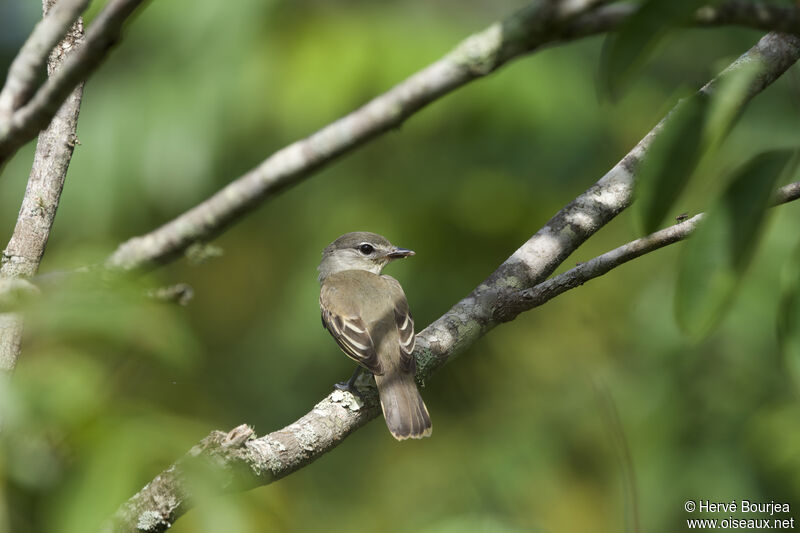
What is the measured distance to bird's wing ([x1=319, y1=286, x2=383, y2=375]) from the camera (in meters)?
4.29

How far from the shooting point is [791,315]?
4.64 ft

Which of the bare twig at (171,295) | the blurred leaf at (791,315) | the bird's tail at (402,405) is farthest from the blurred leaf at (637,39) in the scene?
the bird's tail at (402,405)

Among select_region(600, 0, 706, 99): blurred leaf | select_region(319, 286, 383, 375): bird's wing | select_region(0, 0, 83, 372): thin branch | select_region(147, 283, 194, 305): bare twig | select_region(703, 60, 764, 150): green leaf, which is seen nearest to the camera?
select_region(600, 0, 706, 99): blurred leaf

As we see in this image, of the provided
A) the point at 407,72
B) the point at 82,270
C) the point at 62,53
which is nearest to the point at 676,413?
the point at 407,72

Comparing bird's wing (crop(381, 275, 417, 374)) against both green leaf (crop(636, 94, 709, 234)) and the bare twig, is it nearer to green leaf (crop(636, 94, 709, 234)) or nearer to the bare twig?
the bare twig

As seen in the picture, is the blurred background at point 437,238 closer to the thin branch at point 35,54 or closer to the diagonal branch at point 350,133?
the diagonal branch at point 350,133

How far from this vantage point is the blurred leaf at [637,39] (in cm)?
130

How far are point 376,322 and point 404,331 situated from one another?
0.53 meters

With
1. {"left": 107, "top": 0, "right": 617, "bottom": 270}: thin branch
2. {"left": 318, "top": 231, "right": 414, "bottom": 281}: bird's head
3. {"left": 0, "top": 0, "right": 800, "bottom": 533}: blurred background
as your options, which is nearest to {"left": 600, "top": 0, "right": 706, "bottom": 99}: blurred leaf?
{"left": 107, "top": 0, "right": 617, "bottom": 270}: thin branch

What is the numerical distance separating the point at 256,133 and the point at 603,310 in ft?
12.3

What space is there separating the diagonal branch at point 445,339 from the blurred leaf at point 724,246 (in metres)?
1.26

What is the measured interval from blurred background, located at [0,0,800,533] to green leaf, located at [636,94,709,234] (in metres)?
4.67

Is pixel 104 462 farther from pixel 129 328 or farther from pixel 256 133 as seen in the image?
pixel 256 133

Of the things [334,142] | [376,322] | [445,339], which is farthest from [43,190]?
[376,322]
